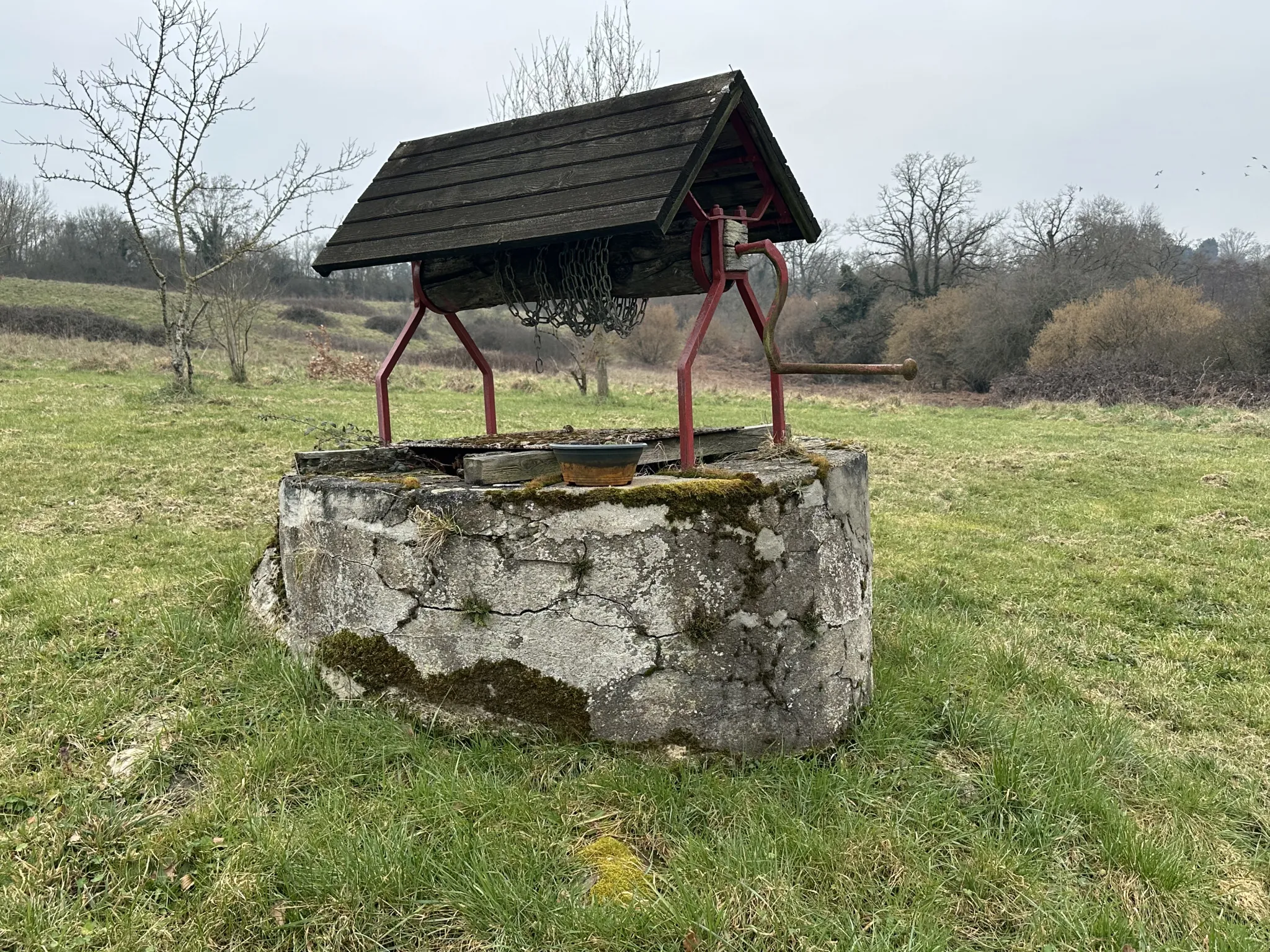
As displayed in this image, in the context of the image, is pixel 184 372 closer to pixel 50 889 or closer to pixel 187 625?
pixel 187 625

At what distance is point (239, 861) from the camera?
8.70 feet

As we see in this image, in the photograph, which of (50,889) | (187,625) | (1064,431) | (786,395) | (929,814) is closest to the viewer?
(50,889)

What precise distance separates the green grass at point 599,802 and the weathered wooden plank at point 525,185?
7.34ft

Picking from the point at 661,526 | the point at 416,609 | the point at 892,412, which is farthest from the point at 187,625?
the point at 892,412

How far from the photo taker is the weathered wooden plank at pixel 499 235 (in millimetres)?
3326

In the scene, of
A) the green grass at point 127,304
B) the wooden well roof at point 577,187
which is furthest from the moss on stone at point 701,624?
the green grass at point 127,304

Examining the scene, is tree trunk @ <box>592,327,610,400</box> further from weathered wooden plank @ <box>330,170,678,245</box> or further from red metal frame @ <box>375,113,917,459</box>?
red metal frame @ <box>375,113,917,459</box>

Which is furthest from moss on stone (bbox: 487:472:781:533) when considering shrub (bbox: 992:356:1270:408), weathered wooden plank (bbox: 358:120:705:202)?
shrub (bbox: 992:356:1270:408)

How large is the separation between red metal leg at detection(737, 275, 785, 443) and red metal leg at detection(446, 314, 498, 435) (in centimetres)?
153

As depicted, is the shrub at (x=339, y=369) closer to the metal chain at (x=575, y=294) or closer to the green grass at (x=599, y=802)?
the green grass at (x=599, y=802)

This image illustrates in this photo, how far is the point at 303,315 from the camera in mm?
40875

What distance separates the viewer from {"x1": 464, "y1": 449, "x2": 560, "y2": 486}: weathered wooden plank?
133 inches

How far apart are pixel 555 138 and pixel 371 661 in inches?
104

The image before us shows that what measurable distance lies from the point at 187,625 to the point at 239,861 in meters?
1.79
